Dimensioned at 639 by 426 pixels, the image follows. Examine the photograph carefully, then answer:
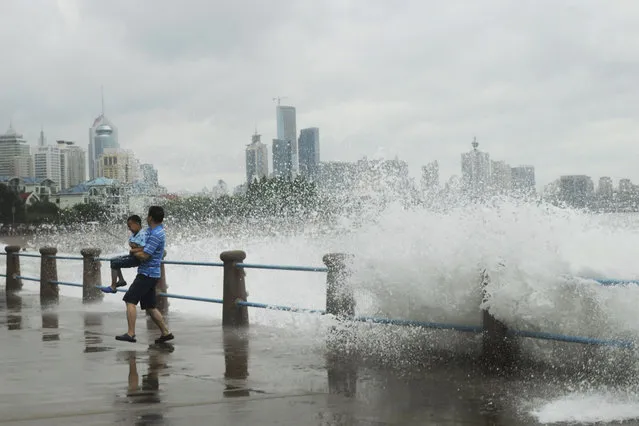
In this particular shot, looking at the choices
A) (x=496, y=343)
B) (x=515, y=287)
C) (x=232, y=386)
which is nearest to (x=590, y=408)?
(x=515, y=287)

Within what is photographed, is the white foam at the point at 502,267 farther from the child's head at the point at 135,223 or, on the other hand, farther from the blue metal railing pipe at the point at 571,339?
the child's head at the point at 135,223

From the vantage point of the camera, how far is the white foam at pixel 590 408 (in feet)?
20.5

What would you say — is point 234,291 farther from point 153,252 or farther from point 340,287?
point 340,287

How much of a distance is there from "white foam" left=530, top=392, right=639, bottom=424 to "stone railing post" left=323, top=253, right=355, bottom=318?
348cm

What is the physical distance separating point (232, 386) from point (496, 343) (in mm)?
2610

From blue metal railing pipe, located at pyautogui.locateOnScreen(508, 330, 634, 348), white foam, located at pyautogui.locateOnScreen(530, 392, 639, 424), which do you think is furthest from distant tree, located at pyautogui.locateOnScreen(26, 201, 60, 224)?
white foam, located at pyautogui.locateOnScreen(530, 392, 639, 424)

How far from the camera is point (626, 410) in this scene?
6.46m

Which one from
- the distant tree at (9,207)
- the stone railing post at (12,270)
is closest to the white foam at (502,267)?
the stone railing post at (12,270)

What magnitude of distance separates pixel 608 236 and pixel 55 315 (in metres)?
9.35

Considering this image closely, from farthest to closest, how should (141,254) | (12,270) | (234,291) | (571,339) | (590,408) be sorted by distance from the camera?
(12,270), (234,291), (141,254), (571,339), (590,408)

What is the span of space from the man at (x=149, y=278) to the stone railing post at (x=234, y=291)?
60.6 inches

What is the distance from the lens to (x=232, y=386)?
7.70 metres

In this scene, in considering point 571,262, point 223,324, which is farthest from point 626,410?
point 223,324

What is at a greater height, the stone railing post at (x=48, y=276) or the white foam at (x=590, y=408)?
the stone railing post at (x=48, y=276)
